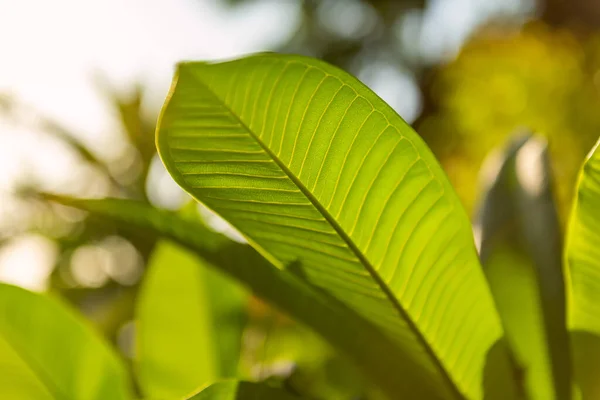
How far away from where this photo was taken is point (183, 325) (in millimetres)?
558

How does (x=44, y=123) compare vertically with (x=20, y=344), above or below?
below

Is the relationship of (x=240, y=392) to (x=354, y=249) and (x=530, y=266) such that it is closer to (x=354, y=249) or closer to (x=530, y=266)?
(x=354, y=249)

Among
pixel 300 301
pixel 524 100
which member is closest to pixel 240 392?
pixel 300 301

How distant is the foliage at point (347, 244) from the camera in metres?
0.27

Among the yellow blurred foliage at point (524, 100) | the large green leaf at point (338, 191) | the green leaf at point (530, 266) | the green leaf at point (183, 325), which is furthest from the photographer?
the yellow blurred foliage at point (524, 100)

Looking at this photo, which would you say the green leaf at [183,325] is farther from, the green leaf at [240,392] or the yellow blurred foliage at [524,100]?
the yellow blurred foliage at [524,100]

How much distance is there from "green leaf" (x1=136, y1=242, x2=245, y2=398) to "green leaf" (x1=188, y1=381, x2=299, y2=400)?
0.19 meters

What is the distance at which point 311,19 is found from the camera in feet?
13.4

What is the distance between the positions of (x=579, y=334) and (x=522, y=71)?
1767 mm

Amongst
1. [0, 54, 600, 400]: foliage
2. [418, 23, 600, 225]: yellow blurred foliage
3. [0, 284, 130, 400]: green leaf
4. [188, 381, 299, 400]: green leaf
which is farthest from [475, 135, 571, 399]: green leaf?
[418, 23, 600, 225]: yellow blurred foliage

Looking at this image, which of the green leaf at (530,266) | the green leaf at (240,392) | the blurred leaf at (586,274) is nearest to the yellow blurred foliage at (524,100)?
the green leaf at (530,266)

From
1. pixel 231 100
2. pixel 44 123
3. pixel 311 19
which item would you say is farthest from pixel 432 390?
pixel 311 19

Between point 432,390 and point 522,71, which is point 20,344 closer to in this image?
point 432,390

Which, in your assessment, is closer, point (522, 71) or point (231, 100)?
point (231, 100)
